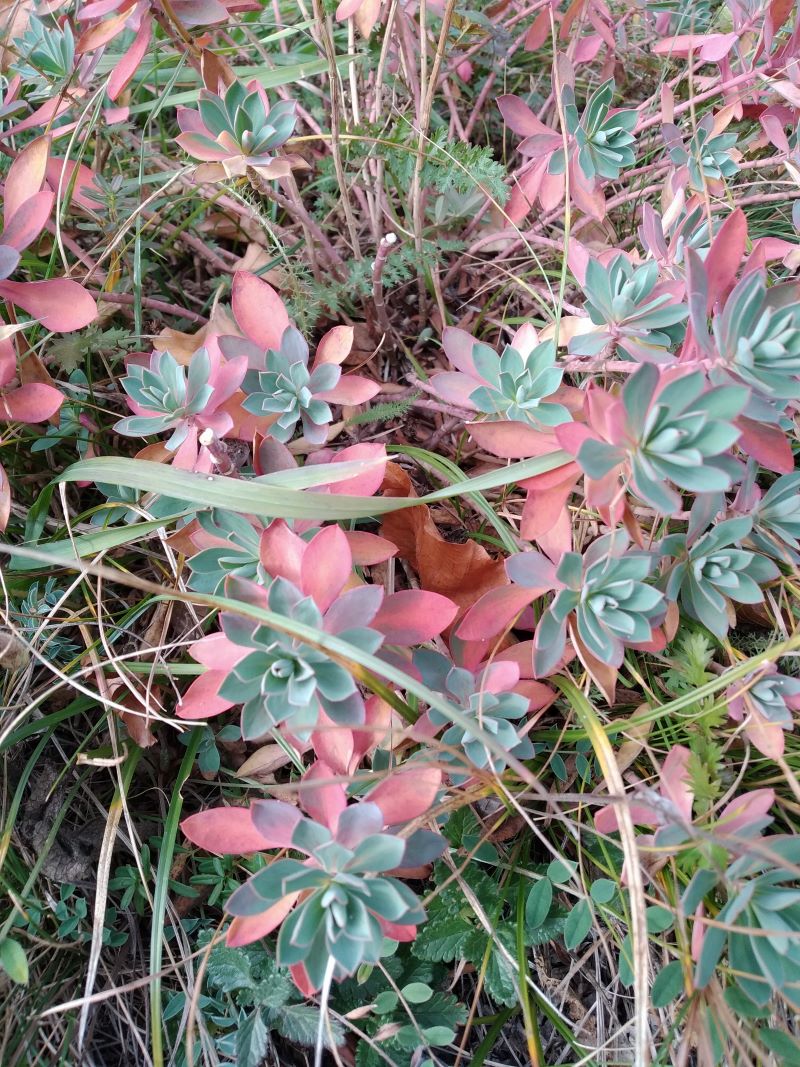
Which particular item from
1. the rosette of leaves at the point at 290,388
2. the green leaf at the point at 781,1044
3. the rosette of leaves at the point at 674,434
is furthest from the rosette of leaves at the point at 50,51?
the green leaf at the point at 781,1044

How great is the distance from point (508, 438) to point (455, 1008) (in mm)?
822

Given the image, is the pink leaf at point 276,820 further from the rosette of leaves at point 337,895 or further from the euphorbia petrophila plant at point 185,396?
the euphorbia petrophila plant at point 185,396

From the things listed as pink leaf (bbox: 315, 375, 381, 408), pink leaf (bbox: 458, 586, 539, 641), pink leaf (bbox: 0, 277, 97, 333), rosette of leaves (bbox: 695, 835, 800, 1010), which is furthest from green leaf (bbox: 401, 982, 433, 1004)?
pink leaf (bbox: 0, 277, 97, 333)

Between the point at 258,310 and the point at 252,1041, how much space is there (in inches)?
41.7

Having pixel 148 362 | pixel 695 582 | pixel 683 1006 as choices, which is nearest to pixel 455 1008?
pixel 683 1006

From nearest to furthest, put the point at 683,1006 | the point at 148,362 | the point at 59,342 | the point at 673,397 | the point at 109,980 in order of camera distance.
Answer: the point at 673,397
the point at 683,1006
the point at 109,980
the point at 148,362
the point at 59,342

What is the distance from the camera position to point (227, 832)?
963 millimetres

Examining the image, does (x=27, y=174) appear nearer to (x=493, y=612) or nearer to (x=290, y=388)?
(x=290, y=388)

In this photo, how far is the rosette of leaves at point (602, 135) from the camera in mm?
1271

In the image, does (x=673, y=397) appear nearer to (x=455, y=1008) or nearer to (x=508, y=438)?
(x=508, y=438)

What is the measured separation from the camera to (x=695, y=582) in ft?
3.56

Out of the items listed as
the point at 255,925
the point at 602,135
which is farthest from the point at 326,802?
the point at 602,135

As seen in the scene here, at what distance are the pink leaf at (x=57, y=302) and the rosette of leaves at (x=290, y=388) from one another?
0.27 metres

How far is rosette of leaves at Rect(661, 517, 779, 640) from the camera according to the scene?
1059mm
